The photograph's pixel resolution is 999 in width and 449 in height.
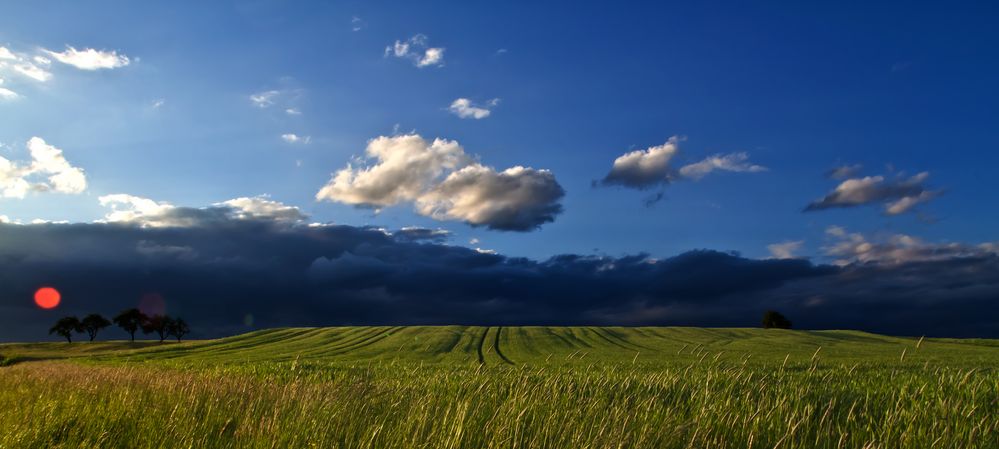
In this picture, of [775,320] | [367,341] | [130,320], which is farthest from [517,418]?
[130,320]

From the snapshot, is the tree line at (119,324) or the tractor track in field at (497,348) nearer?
the tractor track in field at (497,348)

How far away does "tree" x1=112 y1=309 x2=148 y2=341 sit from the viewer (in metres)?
114

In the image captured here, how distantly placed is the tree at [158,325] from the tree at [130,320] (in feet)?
3.38

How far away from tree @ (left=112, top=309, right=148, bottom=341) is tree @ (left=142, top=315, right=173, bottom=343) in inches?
40.5

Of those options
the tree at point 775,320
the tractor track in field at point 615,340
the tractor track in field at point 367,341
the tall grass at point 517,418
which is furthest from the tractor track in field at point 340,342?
the tree at point 775,320

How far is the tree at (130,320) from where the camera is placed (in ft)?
374

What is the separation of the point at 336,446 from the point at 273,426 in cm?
127

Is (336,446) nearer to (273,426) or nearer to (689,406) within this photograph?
(273,426)

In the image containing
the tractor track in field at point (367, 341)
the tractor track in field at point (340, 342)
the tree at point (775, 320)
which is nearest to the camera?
the tractor track in field at point (340, 342)

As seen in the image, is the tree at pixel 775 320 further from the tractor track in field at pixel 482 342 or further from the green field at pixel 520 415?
the green field at pixel 520 415

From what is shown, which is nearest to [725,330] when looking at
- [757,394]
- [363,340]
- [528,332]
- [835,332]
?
[835,332]

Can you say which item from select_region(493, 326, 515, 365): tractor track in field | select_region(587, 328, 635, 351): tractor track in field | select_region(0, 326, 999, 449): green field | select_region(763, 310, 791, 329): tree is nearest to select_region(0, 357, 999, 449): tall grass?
select_region(0, 326, 999, 449): green field

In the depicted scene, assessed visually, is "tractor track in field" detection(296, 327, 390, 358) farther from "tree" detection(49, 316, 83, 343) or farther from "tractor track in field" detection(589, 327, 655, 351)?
"tree" detection(49, 316, 83, 343)

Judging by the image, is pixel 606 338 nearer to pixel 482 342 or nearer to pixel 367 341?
pixel 482 342
